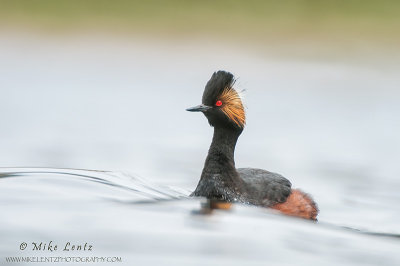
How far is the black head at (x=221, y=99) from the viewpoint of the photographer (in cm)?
1068

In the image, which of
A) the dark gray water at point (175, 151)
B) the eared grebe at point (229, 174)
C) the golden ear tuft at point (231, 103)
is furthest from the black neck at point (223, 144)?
the dark gray water at point (175, 151)

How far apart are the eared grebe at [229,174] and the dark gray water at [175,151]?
42 centimetres

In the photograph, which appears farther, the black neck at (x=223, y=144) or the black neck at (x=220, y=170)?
the black neck at (x=223, y=144)

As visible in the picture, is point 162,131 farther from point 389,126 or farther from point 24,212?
point 24,212

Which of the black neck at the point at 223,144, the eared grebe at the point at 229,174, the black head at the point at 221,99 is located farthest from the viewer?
the black neck at the point at 223,144

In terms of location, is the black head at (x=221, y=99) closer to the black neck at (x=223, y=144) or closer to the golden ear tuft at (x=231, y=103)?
the golden ear tuft at (x=231, y=103)

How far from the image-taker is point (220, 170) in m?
10.7

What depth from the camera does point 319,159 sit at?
14336 millimetres

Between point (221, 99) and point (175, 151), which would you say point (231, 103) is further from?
point (175, 151)

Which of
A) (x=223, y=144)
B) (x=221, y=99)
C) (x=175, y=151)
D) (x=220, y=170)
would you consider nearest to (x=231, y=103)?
(x=221, y=99)

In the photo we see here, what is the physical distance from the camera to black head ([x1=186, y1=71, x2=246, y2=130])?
10680 mm

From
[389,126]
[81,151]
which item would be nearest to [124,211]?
[81,151]

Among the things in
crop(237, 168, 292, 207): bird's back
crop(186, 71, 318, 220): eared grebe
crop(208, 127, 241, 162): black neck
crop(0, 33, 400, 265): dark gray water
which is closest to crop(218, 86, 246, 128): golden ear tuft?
crop(186, 71, 318, 220): eared grebe

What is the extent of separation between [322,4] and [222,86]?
13165mm
